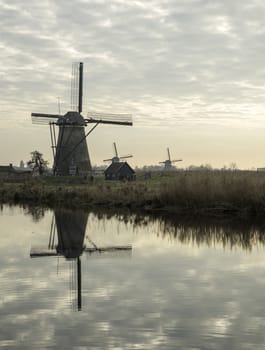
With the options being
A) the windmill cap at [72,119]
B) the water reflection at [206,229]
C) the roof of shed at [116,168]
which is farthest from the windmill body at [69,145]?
the water reflection at [206,229]

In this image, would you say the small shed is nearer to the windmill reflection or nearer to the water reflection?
the water reflection

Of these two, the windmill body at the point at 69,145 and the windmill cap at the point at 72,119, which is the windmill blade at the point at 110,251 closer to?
the windmill body at the point at 69,145

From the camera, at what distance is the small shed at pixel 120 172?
52906mm

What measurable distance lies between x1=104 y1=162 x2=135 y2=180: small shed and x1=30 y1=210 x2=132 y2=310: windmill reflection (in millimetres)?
31847

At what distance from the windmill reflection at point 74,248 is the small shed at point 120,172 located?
1254 inches

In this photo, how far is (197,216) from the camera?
2184 cm

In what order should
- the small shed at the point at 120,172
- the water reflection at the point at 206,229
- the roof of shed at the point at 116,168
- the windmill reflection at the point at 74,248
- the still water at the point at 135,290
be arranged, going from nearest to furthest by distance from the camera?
the still water at the point at 135,290, the windmill reflection at the point at 74,248, the water reflection at the point at 206,229, the small shed at the point at 120,172, the roof of shed at the point at 116,168

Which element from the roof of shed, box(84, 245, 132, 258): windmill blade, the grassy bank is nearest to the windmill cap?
the roof of shed

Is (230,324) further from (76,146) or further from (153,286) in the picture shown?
(76,146)

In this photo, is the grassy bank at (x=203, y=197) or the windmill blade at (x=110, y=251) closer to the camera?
the windmill blade at (x=110, y=251)

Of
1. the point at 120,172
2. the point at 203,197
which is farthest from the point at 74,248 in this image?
the point at 120,172

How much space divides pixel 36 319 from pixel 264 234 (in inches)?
419

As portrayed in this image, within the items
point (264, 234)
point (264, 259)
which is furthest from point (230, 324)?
point (264, 234)

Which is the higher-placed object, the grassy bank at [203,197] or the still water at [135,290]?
the grassy bank at [203,197]
